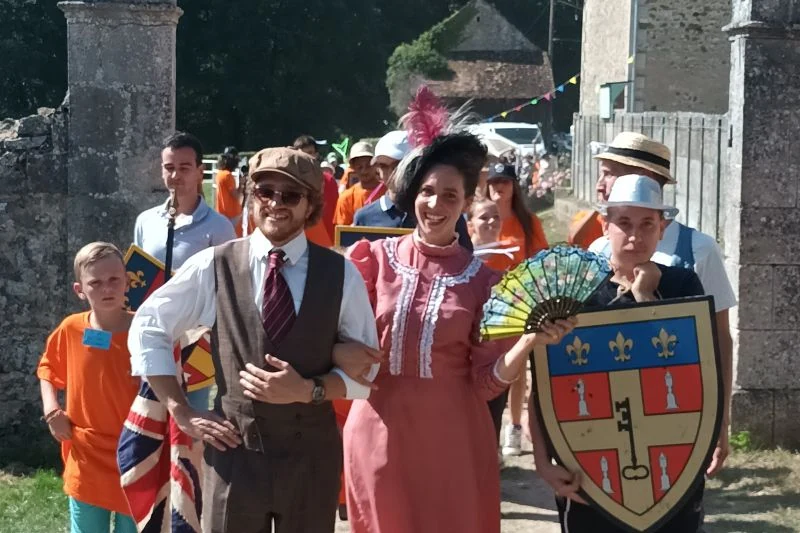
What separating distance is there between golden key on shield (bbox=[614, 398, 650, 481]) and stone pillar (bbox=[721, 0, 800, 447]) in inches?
158

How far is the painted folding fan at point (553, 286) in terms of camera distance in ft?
11.6

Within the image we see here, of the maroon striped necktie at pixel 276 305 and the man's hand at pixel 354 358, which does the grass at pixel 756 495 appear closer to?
the man's hand at pixel 354 358

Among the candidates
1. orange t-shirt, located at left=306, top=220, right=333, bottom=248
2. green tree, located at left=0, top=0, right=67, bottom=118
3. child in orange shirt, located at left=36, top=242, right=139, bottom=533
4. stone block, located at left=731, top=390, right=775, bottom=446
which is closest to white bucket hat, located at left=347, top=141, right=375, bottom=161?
orange t-shirt, located at left=306, top=220, right=333, bottom=248

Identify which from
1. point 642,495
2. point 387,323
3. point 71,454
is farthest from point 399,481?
point 71,454

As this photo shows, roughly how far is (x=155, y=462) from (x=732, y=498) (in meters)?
3.77

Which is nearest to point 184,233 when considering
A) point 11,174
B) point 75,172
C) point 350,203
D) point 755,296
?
point 75,172

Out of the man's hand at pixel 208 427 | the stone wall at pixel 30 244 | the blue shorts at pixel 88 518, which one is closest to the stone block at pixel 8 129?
the stone wall at pixel 30 244

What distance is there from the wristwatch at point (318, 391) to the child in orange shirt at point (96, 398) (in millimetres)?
1514

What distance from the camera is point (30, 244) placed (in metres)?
7.26

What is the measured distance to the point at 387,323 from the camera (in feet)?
13.4

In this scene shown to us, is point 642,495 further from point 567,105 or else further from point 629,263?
point 567,105

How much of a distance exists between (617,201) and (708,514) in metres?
3.28

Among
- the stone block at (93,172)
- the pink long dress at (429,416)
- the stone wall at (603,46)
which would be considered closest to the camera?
the pink long dress at (429,416)

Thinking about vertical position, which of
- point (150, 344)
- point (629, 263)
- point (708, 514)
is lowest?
point (708, 514)
